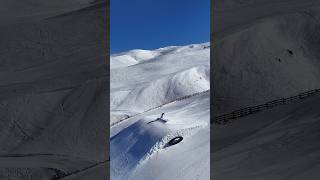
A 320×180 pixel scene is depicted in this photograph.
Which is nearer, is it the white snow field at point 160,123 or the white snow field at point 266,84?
the white snow field at point 266,84

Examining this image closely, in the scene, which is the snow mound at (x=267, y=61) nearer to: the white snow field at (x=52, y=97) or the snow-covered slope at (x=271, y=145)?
the snow-covered slope at (x=271, y=145)

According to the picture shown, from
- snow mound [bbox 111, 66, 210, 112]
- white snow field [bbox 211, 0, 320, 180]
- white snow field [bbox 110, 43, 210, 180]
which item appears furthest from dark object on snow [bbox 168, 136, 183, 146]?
snow mound [bbox 111, 66, 210, 112]

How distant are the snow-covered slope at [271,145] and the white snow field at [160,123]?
0.99 ft

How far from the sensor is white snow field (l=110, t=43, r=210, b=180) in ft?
9.70

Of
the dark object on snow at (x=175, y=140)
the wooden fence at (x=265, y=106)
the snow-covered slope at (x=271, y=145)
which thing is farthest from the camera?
the dark object on snow at (x=175, y=140)

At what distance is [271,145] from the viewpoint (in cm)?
234

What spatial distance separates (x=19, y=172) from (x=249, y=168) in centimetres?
144

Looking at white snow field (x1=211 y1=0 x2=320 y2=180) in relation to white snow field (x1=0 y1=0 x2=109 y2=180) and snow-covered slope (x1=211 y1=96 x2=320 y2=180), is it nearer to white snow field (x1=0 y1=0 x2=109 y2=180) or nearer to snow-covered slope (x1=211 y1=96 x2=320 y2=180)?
snow-covered slope (x1=211 y1=96 x2=320 y2=180)

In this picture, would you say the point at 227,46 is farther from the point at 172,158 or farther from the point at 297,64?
the point at 172,158

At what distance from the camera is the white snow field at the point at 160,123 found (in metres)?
2.96

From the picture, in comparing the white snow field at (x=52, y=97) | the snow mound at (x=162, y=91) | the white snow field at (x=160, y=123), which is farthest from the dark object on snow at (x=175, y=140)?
the snow mound at (x=162, y=91)

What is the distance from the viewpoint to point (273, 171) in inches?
89.3

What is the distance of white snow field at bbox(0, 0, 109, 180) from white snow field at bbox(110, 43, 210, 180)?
75cm

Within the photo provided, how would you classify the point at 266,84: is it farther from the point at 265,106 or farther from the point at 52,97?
the point at 52,97
